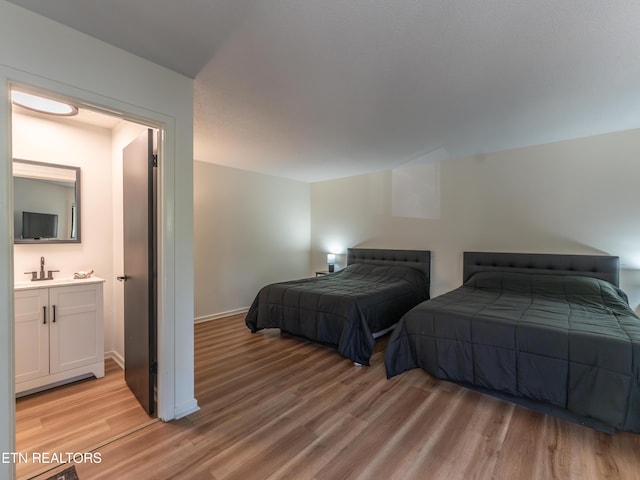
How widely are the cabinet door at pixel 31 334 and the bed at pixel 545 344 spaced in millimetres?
2936

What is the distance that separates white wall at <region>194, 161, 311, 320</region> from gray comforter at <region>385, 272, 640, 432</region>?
9.80 ft

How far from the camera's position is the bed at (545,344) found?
1817mm

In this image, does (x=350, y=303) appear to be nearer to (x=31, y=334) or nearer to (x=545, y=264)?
(x=545, y=264)

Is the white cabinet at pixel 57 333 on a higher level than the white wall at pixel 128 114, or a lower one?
lower

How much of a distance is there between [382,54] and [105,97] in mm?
1703

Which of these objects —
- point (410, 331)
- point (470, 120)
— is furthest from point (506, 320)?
point (470, 120)

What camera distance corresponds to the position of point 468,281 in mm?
3748

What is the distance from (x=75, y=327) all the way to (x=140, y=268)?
1052 millimetres

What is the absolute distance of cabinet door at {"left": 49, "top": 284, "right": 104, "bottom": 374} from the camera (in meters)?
2.40

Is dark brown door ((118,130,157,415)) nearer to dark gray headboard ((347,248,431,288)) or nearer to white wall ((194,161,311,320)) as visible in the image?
white wall ((194,161,311,320))

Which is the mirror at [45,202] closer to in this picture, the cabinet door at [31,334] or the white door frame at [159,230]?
the cabinet door at [31,334]

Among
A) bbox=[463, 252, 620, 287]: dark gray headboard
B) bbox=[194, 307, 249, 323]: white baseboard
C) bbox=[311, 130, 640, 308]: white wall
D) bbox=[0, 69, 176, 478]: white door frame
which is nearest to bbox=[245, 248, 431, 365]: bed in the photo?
bbox=[311, 130, 640, 308]: white wall

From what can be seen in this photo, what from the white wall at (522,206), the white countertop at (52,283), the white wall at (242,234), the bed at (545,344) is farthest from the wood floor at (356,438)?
the white wall at (522,206)

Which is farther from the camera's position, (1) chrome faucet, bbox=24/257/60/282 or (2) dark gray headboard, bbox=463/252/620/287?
(2) dark gray headboard, bbox=463/252/620/287
